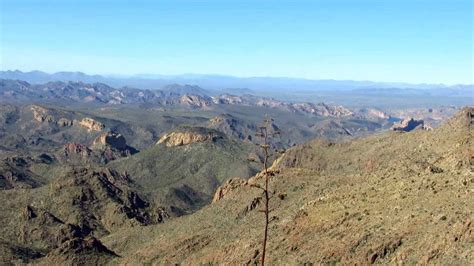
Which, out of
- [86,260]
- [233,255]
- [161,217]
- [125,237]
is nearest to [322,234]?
[233,255]

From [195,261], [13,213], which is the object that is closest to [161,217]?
[13,213]

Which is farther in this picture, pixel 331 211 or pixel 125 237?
pixel 125 237

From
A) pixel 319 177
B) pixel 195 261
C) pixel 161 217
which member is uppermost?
pixel 319 177

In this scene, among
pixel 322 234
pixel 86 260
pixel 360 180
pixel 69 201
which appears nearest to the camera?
pixel 322 234

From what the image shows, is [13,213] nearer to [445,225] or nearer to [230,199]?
[230,199]

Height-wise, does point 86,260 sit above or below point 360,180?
below

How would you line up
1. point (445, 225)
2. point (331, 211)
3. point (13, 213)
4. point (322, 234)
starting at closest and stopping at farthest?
point (445, 225) → point (322, 234) → point (331, 211) → point (13, 213)
